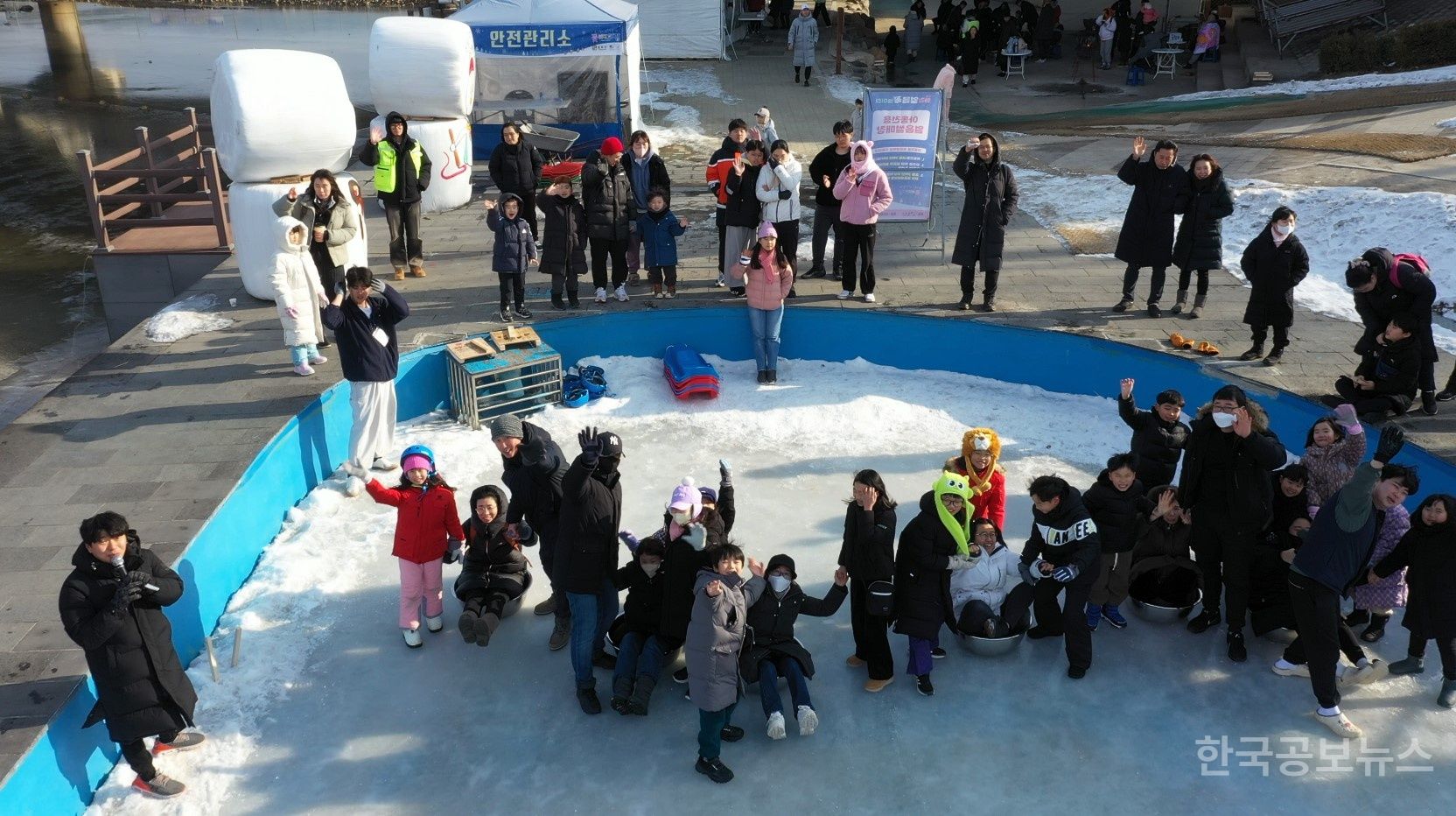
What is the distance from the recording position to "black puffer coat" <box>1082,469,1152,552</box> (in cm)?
585

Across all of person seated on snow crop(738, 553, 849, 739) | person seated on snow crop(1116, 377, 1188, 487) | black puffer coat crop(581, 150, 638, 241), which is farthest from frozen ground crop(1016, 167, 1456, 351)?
person seated on snow crop(738, 553, 849, 739)

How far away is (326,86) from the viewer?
991 cm

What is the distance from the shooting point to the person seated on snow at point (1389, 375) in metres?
7.71

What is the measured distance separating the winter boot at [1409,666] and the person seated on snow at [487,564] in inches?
183

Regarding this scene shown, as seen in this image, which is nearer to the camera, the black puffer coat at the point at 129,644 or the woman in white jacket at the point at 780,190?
the black puffer coat at the point at 129,644

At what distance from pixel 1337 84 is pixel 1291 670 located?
15.2m

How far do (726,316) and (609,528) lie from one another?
15.4 ft

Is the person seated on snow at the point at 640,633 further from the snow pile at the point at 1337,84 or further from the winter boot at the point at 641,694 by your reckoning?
the snow pile at the point at 1337,84

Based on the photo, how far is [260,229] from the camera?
9.94m

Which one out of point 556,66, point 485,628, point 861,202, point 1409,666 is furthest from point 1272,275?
→ point 556,66

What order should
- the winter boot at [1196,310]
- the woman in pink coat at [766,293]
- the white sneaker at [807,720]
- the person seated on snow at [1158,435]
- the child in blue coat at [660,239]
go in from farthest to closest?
the child in blue coat at [660,239], the winter boot at [1196,310], the woman in pink coat at [766,293], the person seated on snow at [1158,435], the white sneaker at [807,720]

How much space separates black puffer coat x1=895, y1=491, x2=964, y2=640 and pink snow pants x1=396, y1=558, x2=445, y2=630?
254cm

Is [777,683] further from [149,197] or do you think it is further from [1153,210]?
[149,197]

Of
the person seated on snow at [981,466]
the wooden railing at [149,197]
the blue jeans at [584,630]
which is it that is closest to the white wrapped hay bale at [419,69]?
the wooden railing at [149,197]
